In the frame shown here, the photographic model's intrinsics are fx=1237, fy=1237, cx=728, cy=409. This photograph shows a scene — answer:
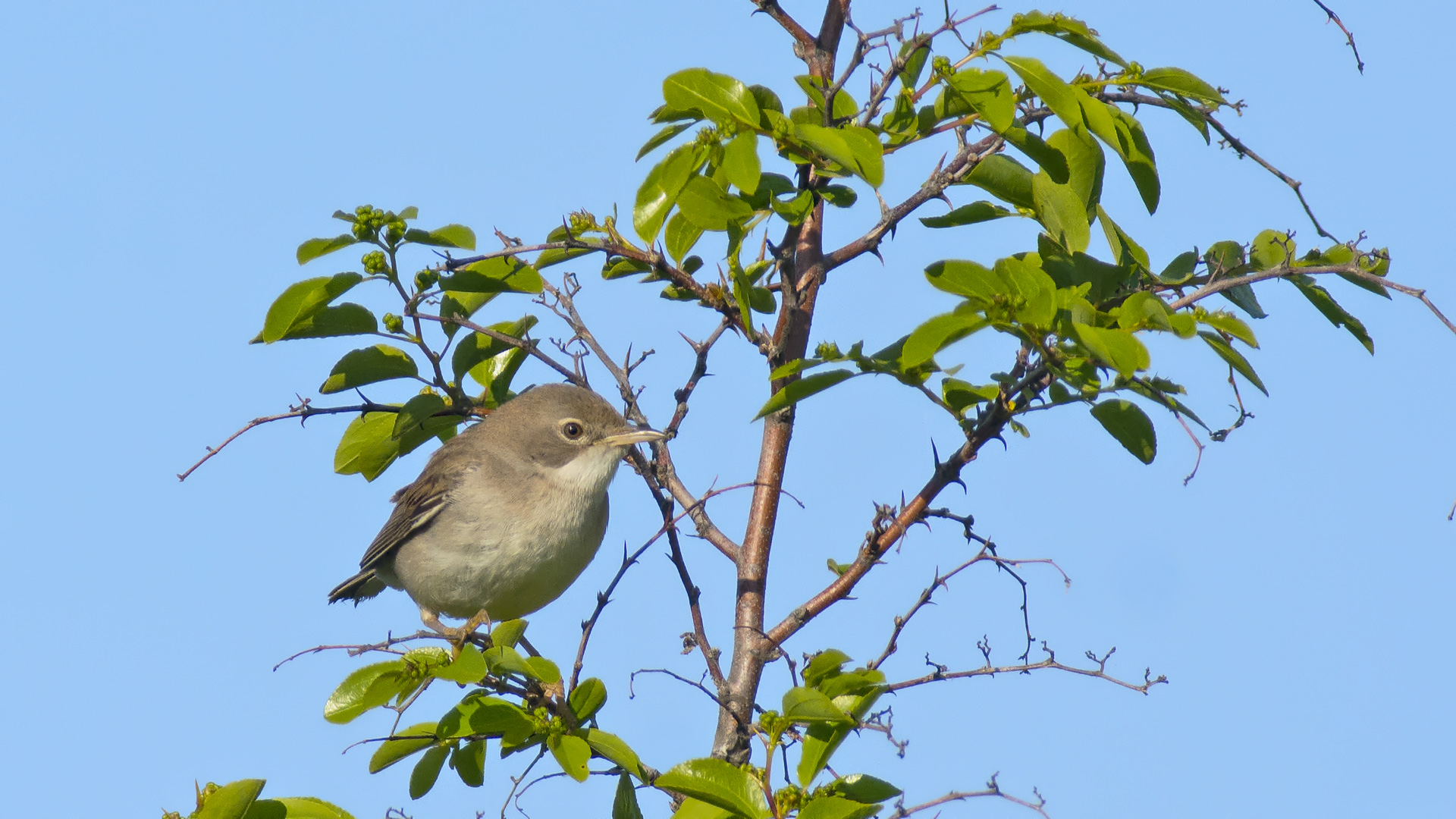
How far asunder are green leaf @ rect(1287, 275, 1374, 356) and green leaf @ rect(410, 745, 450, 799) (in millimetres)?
3172

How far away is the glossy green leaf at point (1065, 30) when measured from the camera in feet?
12.4

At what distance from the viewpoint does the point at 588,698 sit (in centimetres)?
384

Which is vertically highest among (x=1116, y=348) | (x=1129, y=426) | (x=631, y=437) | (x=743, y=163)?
(x=631, y=437)

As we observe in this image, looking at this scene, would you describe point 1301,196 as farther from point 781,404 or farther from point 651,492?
point 651,492

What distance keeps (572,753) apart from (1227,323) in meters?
2.31

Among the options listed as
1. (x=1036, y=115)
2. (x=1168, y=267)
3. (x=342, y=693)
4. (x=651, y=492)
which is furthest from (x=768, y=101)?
(x=342, y=693)

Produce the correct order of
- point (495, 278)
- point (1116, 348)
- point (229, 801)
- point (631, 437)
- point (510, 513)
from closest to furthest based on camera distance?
point (1116, 348) → point (229, 801) → point (495, 278) → point (631, 437) → point (510, 513)

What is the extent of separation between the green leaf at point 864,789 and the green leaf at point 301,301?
2.58m

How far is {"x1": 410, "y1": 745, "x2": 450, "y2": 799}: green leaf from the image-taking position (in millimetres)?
4211

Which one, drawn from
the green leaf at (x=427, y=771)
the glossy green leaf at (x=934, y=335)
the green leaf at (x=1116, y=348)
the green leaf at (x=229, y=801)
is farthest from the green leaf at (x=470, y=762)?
the green leaf at (x=1116, y=348)

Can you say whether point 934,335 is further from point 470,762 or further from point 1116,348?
point 470,762

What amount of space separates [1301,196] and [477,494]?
14.5 ft

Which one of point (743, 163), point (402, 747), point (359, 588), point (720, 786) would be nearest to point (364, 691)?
point (402, 747)

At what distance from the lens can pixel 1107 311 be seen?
371 centimetres
